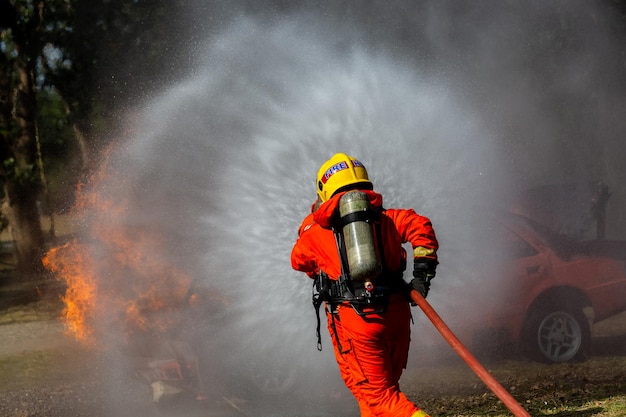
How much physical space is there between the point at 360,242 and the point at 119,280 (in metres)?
3.90

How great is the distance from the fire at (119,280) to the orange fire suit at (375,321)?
2.66m

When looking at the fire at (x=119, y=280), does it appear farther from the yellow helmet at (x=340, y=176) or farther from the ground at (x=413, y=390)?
the yellow helmet at (x=340, y=176)

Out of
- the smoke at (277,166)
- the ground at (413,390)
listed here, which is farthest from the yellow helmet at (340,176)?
the smoke at (277,166)

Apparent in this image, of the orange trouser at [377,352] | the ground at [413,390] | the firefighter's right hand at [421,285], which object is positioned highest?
the firefighter's right hand at [421,285]

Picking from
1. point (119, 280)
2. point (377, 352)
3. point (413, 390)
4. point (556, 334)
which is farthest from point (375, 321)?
point (556, 334)

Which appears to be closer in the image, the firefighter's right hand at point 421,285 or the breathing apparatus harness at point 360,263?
the breathing apparatus harness at point 360,263

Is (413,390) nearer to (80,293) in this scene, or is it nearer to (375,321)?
(375,321)

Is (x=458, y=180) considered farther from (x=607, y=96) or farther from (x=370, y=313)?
(x=607, y=96)

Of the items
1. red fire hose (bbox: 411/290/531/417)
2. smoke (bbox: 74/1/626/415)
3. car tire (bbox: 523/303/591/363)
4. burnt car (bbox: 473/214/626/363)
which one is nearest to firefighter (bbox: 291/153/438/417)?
red fire hose (bbox: 411/290/531/417)

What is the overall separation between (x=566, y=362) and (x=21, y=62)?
14586 mm

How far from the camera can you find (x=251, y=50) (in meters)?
10.5

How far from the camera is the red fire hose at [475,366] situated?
12.3ft

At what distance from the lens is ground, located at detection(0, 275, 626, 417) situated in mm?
6117

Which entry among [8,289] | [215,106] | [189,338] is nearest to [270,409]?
[189,338]
